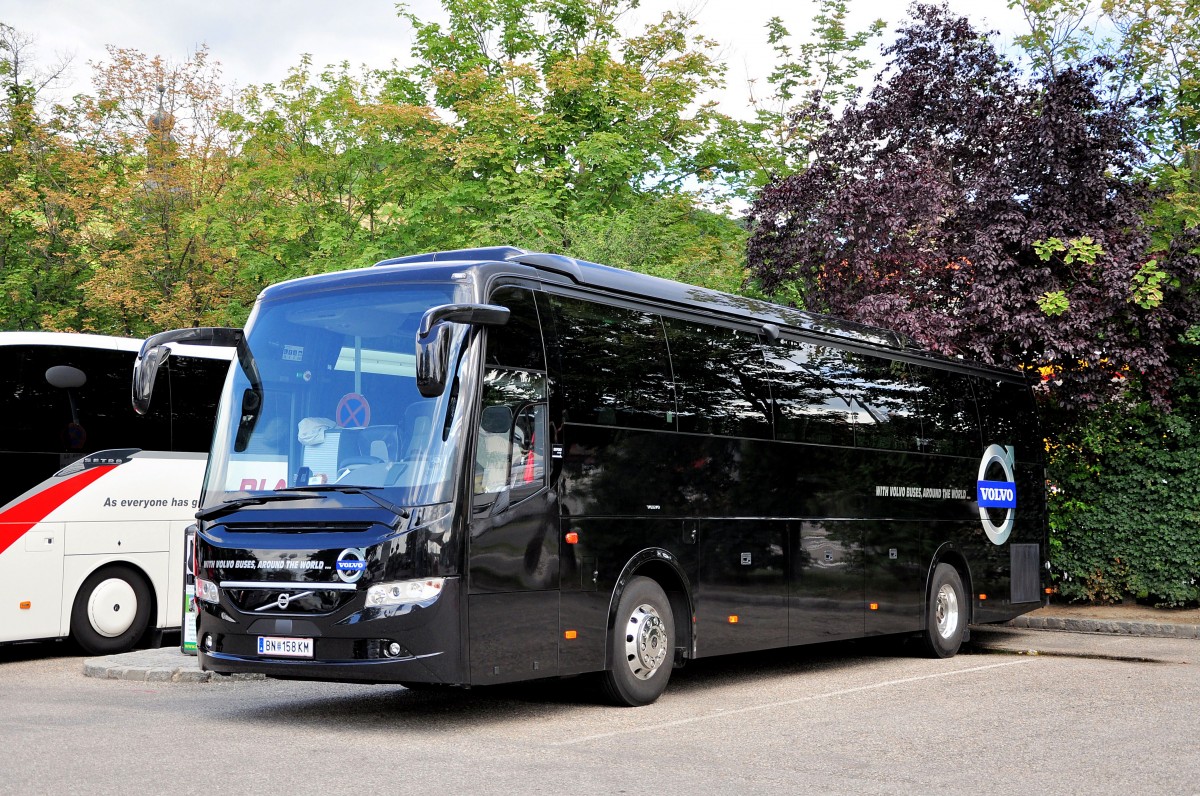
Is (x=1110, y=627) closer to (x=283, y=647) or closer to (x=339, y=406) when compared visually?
(x=339, y=406)

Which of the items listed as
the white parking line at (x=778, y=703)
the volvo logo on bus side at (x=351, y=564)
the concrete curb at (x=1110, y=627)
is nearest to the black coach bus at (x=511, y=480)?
the volvo logo on bus side at (x=351, y=564)

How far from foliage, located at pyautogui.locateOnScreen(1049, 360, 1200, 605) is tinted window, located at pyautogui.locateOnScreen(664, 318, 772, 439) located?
29.4 ft

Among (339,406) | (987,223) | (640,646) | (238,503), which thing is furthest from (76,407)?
(987,223)

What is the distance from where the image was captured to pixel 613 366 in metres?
11.2

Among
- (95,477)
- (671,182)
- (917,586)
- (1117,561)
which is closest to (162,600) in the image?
(95,477)

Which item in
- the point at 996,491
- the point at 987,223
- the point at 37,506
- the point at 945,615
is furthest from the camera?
the point at 987,223

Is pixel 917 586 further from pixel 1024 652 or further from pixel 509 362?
pixel 509 362

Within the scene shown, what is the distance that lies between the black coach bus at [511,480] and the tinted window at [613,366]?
2 cm

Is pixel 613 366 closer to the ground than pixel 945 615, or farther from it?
farther from it

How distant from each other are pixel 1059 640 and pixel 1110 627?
4.10ft

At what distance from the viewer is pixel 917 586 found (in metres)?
15.5

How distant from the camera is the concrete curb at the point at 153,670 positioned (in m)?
13.2

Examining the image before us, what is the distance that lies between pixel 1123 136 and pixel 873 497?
7796 millimetres

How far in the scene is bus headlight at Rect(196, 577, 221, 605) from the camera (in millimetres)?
10040
